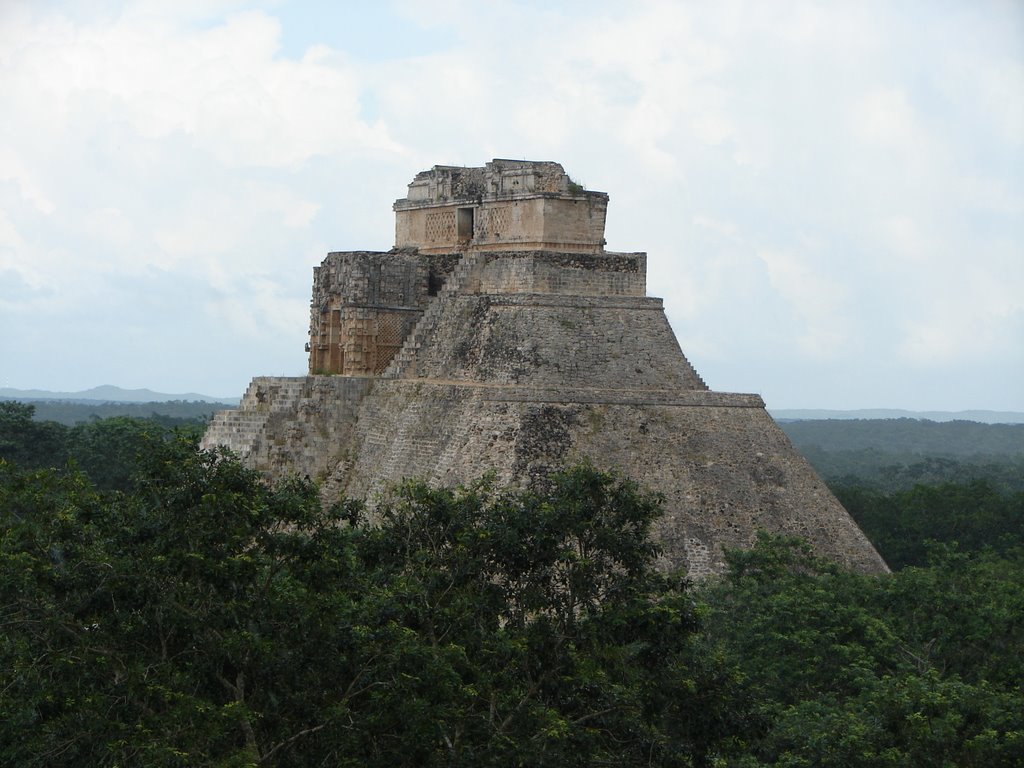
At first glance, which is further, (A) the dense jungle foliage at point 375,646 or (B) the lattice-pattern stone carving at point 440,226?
(B) the lattice-pattern stone carving at point 440,226

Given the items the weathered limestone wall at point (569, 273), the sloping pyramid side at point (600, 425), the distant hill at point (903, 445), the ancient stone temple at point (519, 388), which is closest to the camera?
the sloping pyramid side at point (600, 425)

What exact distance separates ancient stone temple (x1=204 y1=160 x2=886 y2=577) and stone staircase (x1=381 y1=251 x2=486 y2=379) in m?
0.04

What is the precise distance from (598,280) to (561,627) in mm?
11347

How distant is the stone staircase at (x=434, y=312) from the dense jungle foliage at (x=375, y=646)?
9604 mm

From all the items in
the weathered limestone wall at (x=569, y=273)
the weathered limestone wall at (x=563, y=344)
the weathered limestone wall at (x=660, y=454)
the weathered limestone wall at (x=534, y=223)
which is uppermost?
the weathered limestone wall at (x=534, y=223)

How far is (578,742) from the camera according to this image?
49.0 feet

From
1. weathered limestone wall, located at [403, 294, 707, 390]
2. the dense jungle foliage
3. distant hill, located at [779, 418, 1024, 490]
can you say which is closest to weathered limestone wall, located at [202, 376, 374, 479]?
weathered limestone wall, located at [403, 294, 707, 390]

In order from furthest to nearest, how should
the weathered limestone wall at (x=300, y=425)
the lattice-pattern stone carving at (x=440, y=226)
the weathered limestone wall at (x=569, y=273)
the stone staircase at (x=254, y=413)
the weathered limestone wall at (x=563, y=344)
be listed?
1. the lattice-pattern stone carving at (x=440, y=226)
2. the stone staircase at (x=254, y=413)
3. the weathered limestone wall at (x=300, y=425)
4. the weathered limestone wall at (x=569, y=273)
5. the weathered limestone wall at (x=563, y=344)

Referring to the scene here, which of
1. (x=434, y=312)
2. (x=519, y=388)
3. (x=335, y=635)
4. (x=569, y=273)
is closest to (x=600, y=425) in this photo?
(x=519, y=388)

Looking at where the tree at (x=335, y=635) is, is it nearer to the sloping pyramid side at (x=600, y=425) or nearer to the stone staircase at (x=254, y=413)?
the sloping pyramid side at (x=600, y=425)

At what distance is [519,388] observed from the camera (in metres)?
24.8

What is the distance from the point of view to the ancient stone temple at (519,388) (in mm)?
24453

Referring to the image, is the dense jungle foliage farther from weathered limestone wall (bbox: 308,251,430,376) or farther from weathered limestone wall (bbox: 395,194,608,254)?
weathered limestone wall (bbox: 395,194,608,254)

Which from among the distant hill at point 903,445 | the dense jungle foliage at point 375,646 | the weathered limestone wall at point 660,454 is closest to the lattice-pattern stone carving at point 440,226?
the weathered limestone wall at point 660,454
